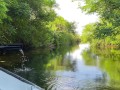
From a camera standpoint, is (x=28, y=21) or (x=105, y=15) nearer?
(x=105, y=15)

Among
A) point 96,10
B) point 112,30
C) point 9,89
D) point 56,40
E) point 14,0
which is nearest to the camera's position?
point 9,89

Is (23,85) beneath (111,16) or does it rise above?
beneath

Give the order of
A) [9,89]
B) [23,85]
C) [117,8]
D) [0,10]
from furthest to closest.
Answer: [117,8] < [0,10] < [23,85] < [9,89]

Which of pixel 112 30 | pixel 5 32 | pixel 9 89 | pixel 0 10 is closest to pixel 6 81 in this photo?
pixel 9 89

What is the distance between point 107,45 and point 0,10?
180 ft

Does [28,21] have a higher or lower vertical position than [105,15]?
higher

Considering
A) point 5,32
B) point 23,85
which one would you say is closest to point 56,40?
point 5,32

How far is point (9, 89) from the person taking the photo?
149 inches

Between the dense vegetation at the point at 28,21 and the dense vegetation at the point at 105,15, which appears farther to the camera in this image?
the dense vegetation at the point at 28,21

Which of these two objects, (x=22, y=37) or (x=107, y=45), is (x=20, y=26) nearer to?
(x=22, y=37)

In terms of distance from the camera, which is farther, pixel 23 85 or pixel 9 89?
pixel 23 85

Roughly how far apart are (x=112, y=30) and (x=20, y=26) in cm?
1474

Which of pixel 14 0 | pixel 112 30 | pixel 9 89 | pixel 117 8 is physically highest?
pixel 14 0

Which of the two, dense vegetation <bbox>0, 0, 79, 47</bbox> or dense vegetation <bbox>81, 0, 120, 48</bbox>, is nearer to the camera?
dense vegetation <bbox>81, 0, 120, 48</bbox>
